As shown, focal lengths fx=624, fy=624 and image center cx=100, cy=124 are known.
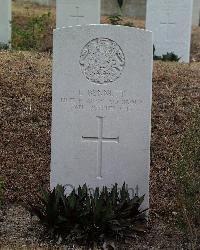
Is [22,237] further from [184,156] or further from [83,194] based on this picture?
[184,156]

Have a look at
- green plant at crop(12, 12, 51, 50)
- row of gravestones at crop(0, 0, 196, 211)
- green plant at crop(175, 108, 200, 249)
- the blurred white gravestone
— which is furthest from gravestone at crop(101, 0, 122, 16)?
green plant at crop(175, 108, 200, 249)

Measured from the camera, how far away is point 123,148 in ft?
18.1

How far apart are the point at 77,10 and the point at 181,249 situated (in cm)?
781

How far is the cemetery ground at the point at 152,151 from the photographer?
519cm

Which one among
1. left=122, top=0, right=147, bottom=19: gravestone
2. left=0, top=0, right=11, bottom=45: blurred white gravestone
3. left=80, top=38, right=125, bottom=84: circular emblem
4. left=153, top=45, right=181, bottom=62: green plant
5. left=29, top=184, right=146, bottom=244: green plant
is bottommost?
left=29, top=184, right=146, bottom=244: green plant

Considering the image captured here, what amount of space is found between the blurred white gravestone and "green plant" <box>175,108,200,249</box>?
7255 mm

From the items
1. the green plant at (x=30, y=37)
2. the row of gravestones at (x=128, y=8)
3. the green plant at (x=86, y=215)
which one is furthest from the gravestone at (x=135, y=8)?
the green plant at (x=86, y=215)

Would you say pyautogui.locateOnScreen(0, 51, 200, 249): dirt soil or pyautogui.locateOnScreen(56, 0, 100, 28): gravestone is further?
pyautogui.locateOnScreen(56, 0, 100, 28): gravestone

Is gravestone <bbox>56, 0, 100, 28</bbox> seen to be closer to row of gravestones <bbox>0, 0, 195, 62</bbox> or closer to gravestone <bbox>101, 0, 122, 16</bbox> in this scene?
row of gravestones <bbox>0, 0, 195, 62</bbox>

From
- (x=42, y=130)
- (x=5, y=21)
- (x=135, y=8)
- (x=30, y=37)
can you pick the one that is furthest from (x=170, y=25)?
(x=135, y=8)

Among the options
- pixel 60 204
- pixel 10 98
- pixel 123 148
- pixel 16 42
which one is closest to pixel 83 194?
pixel 60 204

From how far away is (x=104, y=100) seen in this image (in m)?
5.45

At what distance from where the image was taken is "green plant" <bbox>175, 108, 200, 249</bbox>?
16.7 ft

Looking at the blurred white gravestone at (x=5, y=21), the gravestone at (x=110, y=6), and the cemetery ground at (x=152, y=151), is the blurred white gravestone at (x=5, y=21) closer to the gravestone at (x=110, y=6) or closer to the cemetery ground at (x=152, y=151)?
the cemetery ground at (x=152, y=151)
